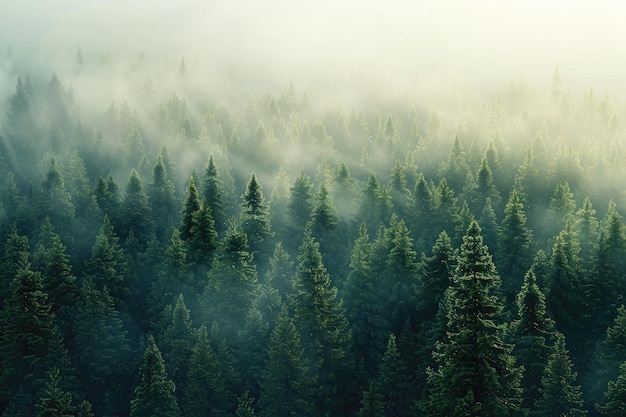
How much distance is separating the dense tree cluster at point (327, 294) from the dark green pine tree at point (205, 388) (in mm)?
157

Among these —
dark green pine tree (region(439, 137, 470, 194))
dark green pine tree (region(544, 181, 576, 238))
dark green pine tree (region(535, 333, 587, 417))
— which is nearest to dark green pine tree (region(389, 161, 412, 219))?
dark green pine tree (region(439, 137, 470, 194))

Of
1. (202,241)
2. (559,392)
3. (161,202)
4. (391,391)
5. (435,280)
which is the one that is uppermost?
(559,392)

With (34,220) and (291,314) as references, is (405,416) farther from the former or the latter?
(34,220)

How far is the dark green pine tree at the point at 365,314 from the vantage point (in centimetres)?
5962

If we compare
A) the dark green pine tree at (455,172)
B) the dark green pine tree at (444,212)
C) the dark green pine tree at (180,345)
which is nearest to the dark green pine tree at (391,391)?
the dark green pine tree at (180,345)

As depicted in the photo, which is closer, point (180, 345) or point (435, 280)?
point (435, 280)

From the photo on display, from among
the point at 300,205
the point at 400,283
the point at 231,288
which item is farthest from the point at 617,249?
the point at 231,288

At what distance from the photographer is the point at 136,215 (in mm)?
83125

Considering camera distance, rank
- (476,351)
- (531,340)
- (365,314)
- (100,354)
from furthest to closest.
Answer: (100,354), (365,314), (531,340), (476,351)

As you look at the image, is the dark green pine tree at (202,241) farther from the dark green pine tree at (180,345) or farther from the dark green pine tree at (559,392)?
the dark green pine tree at (559,392)

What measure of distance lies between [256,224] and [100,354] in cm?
1966

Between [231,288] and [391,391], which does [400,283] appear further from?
[231,288]

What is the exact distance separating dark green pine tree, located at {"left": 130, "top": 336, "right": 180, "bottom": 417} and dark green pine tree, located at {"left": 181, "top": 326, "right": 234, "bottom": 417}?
7.56 ft

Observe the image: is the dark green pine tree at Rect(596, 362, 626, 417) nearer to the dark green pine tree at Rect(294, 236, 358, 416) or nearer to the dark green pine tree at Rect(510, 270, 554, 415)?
the dark green pine tree at Rect(510, 270, 554, 415)
